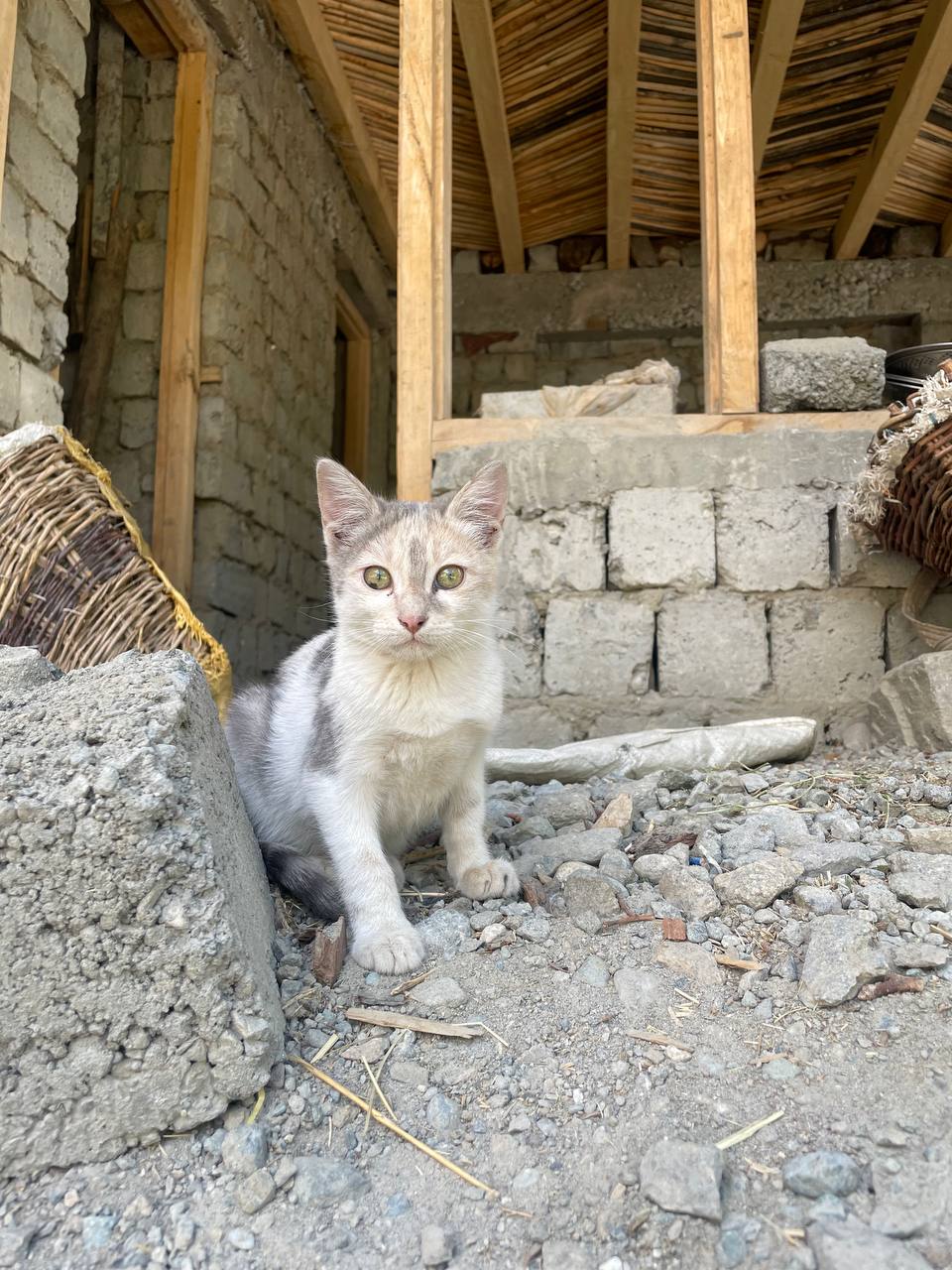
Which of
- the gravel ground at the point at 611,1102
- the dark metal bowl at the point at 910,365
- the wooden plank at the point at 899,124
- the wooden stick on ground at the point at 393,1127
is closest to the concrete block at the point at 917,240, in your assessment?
the wooden plank at the point at 899,124

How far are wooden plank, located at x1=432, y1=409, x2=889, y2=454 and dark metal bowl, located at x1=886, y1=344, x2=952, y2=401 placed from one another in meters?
0.92

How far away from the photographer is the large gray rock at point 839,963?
6.01 feet

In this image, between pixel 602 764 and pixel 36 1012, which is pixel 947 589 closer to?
pixel 602 764

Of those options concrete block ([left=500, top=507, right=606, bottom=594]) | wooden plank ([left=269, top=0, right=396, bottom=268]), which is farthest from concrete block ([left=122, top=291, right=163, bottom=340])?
concrete block ([left=500, top=507, right=606, bottom=594])

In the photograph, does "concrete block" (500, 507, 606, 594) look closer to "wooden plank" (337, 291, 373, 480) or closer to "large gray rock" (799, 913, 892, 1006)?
"large gray rock" (799, 913, 892, 1006)

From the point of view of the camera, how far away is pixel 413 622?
2.27 metres

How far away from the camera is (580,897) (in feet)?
7.47

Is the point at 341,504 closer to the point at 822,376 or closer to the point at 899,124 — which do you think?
the point at 822,376

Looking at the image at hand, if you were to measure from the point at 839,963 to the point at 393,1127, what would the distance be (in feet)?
3.09

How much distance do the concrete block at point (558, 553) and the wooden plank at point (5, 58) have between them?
8.00ft

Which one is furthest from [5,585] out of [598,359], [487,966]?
[598,359]

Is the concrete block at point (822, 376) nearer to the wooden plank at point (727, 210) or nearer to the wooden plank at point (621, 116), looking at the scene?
the wooden plank at point (727, 210)

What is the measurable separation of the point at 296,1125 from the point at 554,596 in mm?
2666

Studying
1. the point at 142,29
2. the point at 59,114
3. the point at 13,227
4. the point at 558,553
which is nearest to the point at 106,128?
the point at 142,29
